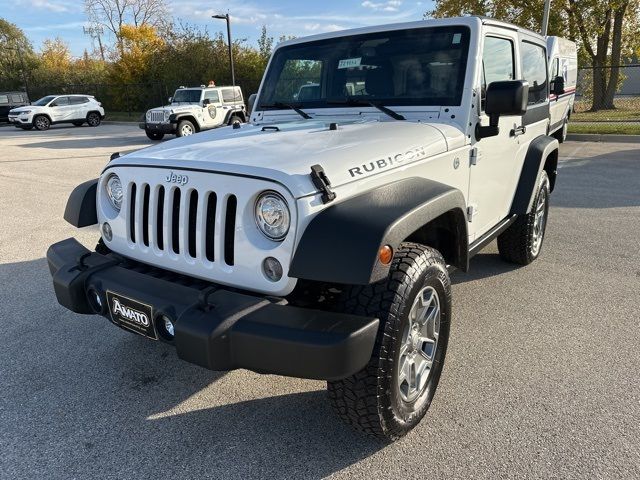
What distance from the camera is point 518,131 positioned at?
151 inches

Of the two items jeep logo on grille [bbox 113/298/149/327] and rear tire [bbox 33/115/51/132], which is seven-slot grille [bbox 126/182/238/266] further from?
rear tire [bbox 33/115/51/132]

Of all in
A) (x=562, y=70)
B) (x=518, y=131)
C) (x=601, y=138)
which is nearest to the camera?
(x=518, y=131)

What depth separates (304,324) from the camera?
6.15 feet

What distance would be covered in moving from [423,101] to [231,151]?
1430 millimetres

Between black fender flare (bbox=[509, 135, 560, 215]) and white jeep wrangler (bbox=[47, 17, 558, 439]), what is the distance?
61 centimetres

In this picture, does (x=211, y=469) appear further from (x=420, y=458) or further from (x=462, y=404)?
(x=462, y=404)

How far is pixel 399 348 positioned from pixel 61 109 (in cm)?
2737

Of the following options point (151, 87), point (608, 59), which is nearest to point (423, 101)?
point (608, 59)

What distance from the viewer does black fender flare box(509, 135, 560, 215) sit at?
3982 mm

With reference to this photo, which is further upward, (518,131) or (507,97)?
(507,97)

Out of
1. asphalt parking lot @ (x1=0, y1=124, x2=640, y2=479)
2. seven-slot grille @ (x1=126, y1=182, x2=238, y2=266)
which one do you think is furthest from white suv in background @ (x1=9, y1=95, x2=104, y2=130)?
seven-slot grille @ (x1=126, y1=182, x2=238, y2=266)

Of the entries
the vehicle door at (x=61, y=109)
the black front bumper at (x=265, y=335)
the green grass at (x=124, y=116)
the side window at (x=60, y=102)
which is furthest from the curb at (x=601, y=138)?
the side window at (x=60, y=102)

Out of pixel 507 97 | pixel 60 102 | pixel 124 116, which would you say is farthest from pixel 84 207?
pixel 124 116

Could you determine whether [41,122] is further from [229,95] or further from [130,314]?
[130,314]
